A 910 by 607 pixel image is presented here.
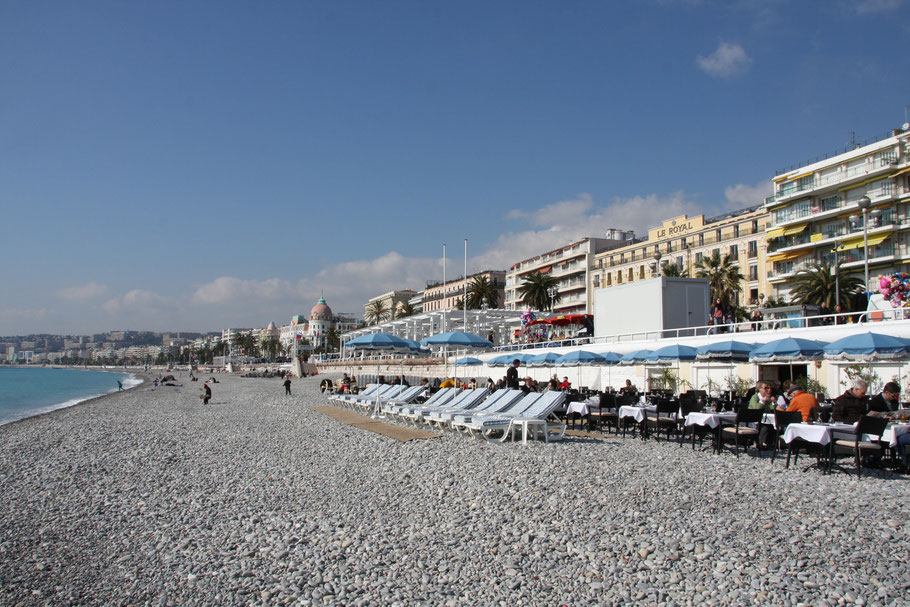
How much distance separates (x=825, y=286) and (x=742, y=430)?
37.6 meters

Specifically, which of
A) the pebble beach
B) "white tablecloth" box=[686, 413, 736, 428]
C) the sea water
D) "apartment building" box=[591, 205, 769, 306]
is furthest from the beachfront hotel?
the sea water

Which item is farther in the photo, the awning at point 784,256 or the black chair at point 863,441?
the awning at point 784,256

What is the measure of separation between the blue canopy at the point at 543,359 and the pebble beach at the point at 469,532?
32.4 ft

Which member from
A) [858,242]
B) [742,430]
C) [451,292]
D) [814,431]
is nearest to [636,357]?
[742,430]

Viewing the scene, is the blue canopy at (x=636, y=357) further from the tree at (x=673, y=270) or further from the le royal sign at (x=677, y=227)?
the le royal sign at (x=677, y=227)

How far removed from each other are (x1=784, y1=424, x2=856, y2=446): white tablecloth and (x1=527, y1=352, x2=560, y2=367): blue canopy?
1199 centimetres

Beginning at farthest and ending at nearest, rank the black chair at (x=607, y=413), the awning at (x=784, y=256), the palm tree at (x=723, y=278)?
1. the awning at (x=784, y=256)
2. the palm tree at (x=723, y=278)
3. the black chair at (x=607, y=413)

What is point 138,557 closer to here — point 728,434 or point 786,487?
point 786,487

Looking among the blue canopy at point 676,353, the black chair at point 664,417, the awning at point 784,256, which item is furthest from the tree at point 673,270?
the black chair at point 664,417

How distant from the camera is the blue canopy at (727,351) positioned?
14.8 meters

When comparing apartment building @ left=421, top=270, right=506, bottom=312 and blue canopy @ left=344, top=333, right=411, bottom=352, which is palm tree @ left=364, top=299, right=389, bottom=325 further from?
blue canopy @ left=344, top=333, right=411, bottom=352

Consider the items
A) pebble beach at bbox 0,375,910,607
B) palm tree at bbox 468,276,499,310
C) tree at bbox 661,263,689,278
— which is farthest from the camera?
palm tree at bbox 468,276,499,310

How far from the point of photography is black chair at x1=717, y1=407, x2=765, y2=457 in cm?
958

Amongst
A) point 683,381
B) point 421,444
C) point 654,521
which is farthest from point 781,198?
point 654,521
